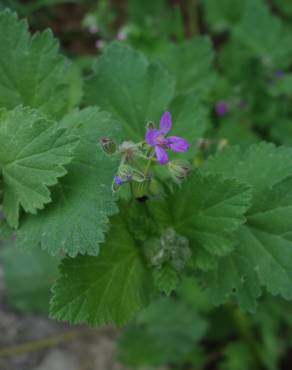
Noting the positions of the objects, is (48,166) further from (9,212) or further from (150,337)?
(150,337)

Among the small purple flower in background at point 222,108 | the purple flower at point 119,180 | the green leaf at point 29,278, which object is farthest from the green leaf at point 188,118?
the green leaf at point 29,278

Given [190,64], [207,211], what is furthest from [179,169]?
[190,64]

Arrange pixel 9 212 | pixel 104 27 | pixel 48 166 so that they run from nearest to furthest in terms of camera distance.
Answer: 1. pixel 48 166
2. pixel 9 212
3. pixel 104 27

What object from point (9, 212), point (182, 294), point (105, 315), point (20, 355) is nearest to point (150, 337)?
point (182, 294)

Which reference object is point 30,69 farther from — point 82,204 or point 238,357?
point 238,357

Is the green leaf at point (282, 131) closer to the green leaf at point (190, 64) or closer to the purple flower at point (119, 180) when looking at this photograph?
the green leaf at point (190, 64)

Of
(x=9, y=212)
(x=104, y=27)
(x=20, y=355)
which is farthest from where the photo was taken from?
(x=104, y=27)
